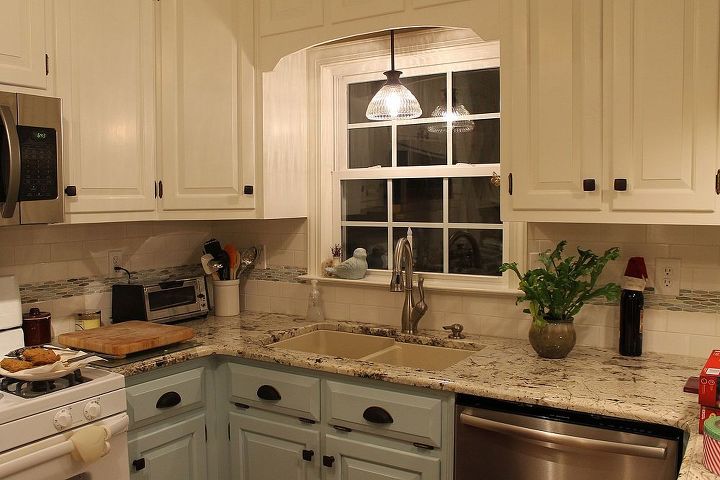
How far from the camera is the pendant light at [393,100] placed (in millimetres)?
2918

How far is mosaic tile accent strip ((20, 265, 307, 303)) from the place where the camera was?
2711 mm

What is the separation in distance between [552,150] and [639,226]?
1.57ft

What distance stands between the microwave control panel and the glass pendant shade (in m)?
1.32

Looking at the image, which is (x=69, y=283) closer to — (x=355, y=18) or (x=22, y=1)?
(x=22, y=1)

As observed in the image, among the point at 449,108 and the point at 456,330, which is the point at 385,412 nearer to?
the point at 456,330

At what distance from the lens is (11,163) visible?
7.06ft

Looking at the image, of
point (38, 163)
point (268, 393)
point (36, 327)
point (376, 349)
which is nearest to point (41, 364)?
point (36, 327)

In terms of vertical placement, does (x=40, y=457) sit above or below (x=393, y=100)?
below

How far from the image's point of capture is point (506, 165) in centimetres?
232

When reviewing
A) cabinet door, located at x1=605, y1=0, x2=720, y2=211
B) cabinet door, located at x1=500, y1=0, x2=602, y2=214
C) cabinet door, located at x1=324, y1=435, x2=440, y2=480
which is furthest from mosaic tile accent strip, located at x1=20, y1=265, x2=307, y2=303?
cabinet door, located at x1=605, y1=0, x2=720, y2=211

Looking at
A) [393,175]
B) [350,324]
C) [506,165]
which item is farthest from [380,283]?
[506,165]

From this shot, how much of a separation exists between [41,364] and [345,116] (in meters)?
1.78

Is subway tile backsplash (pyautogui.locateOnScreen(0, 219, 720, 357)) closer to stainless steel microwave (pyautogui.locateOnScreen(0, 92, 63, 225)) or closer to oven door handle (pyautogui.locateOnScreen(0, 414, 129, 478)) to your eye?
stainless steel microwave (pyautogui.locateOnScreen(0, 92, 63, 225))

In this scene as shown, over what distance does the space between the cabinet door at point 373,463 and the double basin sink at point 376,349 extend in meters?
0.38
